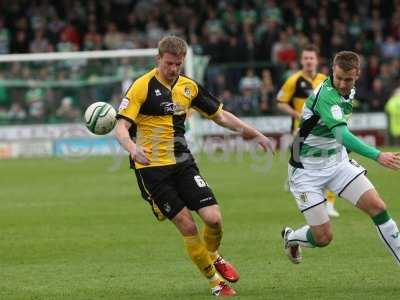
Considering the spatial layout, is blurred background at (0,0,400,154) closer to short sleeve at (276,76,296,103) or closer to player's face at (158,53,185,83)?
A: short sleeve at (276,76,296,103)

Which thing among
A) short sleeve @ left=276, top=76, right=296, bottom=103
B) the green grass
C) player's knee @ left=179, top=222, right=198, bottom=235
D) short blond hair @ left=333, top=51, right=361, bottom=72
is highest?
short blond hair @ left=333, top=51, right=361, bottom=72

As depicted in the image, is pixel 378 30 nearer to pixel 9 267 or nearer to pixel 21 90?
pixel 21 90

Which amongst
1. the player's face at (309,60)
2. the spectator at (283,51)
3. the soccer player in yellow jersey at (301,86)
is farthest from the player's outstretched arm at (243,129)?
the spectator at (283,51)

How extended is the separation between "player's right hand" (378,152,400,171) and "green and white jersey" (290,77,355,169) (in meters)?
0.78

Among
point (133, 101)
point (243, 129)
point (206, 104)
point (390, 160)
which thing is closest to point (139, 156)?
point (133, 101)

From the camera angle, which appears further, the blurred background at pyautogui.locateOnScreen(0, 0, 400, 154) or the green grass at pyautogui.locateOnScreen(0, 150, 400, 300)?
the blurred background at pyautogui.locateOnScreen(0, 0, 400, 154)

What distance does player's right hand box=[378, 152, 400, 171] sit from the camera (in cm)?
805

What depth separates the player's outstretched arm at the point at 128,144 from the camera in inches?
325

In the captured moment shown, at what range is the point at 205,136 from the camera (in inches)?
1078

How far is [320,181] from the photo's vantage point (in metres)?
9.18

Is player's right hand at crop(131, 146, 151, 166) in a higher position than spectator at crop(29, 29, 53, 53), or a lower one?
higher

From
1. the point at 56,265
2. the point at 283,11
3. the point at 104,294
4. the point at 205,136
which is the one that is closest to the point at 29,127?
the point at 205,136

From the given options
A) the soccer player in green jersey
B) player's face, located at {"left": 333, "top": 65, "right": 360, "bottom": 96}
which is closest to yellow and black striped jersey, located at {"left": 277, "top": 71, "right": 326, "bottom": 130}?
the soccer player in green jersey

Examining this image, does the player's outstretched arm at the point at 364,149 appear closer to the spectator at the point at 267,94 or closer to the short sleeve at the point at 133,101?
the short sleeve at the point at 133,101
